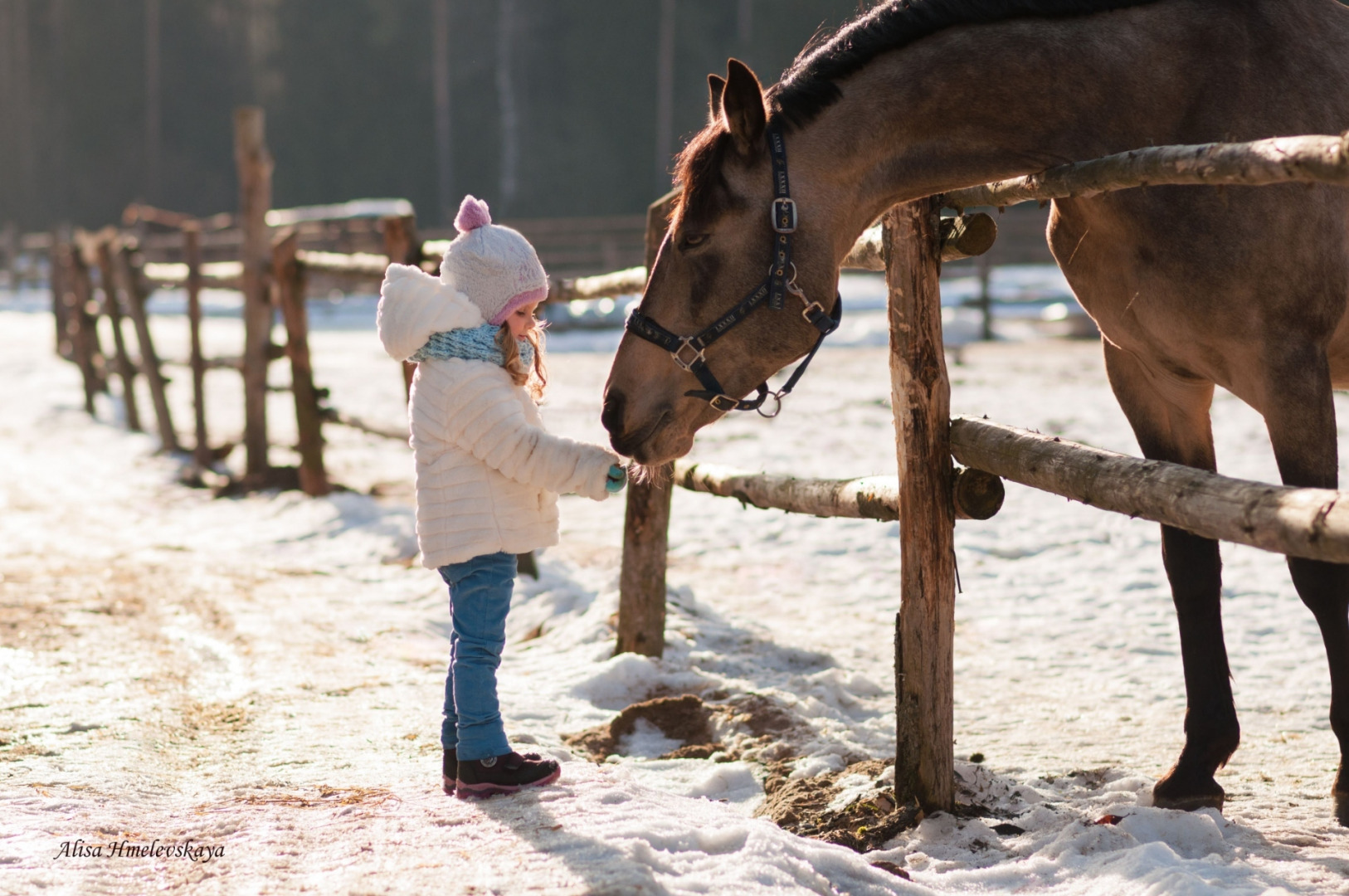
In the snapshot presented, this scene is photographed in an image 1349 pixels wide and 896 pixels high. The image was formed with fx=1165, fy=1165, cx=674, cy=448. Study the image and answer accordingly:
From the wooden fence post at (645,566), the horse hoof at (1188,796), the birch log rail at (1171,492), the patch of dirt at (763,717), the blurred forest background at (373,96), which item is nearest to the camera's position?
the birch log rail at (1171,492)

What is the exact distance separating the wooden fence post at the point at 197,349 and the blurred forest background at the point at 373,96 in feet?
70.3

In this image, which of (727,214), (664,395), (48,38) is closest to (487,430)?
(664,395)

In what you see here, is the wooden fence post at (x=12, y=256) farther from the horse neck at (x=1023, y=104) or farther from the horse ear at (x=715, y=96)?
the horse neck at (x=1023, y=104)

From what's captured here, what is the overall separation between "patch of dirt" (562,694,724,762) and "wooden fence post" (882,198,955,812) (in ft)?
Result: 2.46

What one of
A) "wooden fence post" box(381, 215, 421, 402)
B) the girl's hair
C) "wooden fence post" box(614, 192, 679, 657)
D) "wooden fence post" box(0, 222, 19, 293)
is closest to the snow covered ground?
"wooden fence post" box(614, 192, 679, 657)

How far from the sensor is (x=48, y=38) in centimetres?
3741

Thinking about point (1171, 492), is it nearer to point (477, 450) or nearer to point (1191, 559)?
point (1191, 559)

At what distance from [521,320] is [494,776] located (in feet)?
3.33

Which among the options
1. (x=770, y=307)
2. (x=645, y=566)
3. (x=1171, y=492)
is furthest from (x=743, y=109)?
(x=645, y=566)

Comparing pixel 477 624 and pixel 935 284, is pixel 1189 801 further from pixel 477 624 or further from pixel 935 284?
pixel 477 624

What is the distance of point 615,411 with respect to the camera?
92.9 inches

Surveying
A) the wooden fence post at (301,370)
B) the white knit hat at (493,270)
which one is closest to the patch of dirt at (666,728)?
the white knit hat at (493,270)

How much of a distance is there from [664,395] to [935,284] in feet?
2.15

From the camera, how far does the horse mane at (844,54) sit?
234 cm
